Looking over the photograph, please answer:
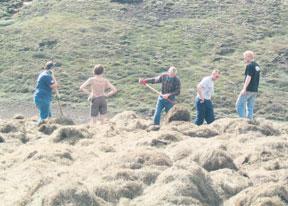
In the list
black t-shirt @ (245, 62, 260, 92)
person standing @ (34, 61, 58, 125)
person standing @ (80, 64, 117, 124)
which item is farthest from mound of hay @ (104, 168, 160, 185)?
person standing @ (34, 61, 58, 125)

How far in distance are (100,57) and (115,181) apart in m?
33.9

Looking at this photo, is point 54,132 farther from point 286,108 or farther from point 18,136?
point 286,108

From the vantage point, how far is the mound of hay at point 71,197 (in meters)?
16.6

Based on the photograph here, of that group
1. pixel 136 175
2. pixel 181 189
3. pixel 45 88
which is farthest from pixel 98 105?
pixel 181 189

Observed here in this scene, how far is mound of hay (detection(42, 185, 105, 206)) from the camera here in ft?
54.5

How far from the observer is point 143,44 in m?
53.4

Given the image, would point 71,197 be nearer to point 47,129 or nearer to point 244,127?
point 244,127

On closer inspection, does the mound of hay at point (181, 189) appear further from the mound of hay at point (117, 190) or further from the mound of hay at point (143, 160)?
the mound of hay at point (143, 160)

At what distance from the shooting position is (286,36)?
5500 centimetres

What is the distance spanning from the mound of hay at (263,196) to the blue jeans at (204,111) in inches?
337

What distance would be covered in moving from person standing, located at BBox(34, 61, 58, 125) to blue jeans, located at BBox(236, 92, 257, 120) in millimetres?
5666

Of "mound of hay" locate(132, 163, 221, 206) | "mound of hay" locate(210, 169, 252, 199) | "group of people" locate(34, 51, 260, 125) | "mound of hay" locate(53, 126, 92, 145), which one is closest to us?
"mound of hay" locate(132, 163, 221, 206)

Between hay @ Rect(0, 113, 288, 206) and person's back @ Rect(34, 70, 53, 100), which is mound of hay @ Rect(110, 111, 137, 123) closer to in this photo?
hay @ Rect(0, 113, 288, 206)

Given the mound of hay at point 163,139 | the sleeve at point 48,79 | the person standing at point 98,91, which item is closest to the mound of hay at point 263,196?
the mound of hay at point 163,139
